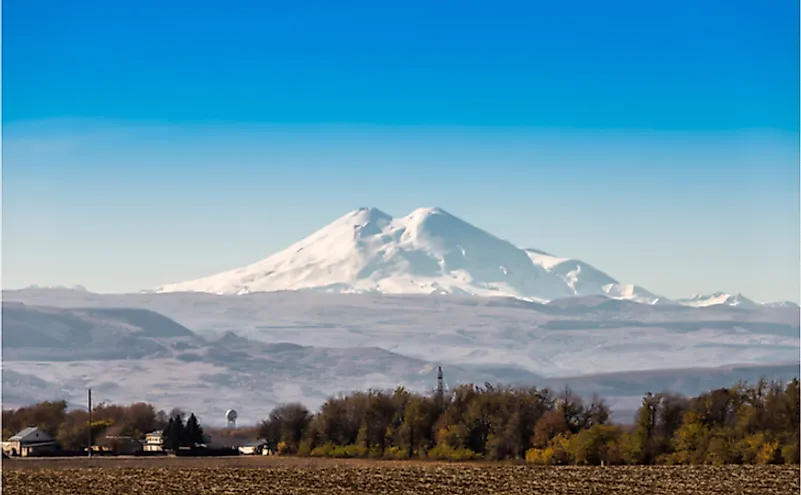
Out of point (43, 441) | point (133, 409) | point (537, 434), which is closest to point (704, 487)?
point (537, 434)

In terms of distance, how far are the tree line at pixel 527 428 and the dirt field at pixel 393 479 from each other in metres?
7.72

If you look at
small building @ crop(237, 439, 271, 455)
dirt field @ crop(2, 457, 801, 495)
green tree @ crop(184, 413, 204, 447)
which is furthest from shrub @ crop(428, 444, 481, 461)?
green tree @ crop(184, 413, 204, 447)

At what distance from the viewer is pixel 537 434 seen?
104m

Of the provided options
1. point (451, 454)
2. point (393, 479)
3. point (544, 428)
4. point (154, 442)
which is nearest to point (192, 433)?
point (154, 442)

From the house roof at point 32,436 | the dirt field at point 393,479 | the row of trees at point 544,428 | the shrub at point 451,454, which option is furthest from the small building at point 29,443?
the shrub at point 451,454

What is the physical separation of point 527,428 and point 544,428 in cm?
276

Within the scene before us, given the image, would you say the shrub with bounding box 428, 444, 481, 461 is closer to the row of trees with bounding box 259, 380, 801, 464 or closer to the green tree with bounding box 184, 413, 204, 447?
the row of trees with bounding box 259, 380, 801, 464

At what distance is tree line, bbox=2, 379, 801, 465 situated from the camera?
305 ft

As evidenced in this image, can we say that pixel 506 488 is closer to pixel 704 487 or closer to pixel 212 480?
pixel 704 487

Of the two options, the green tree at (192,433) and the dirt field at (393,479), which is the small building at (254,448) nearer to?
the green tree at (192,433)

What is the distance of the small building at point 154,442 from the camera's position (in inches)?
5256

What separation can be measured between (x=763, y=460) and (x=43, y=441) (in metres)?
75.6

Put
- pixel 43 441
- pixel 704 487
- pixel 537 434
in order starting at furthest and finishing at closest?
pixel 43 441 < pixel 537 434 < pixel 704 487

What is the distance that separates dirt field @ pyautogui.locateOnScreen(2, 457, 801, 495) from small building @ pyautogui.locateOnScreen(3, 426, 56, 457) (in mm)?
31766
